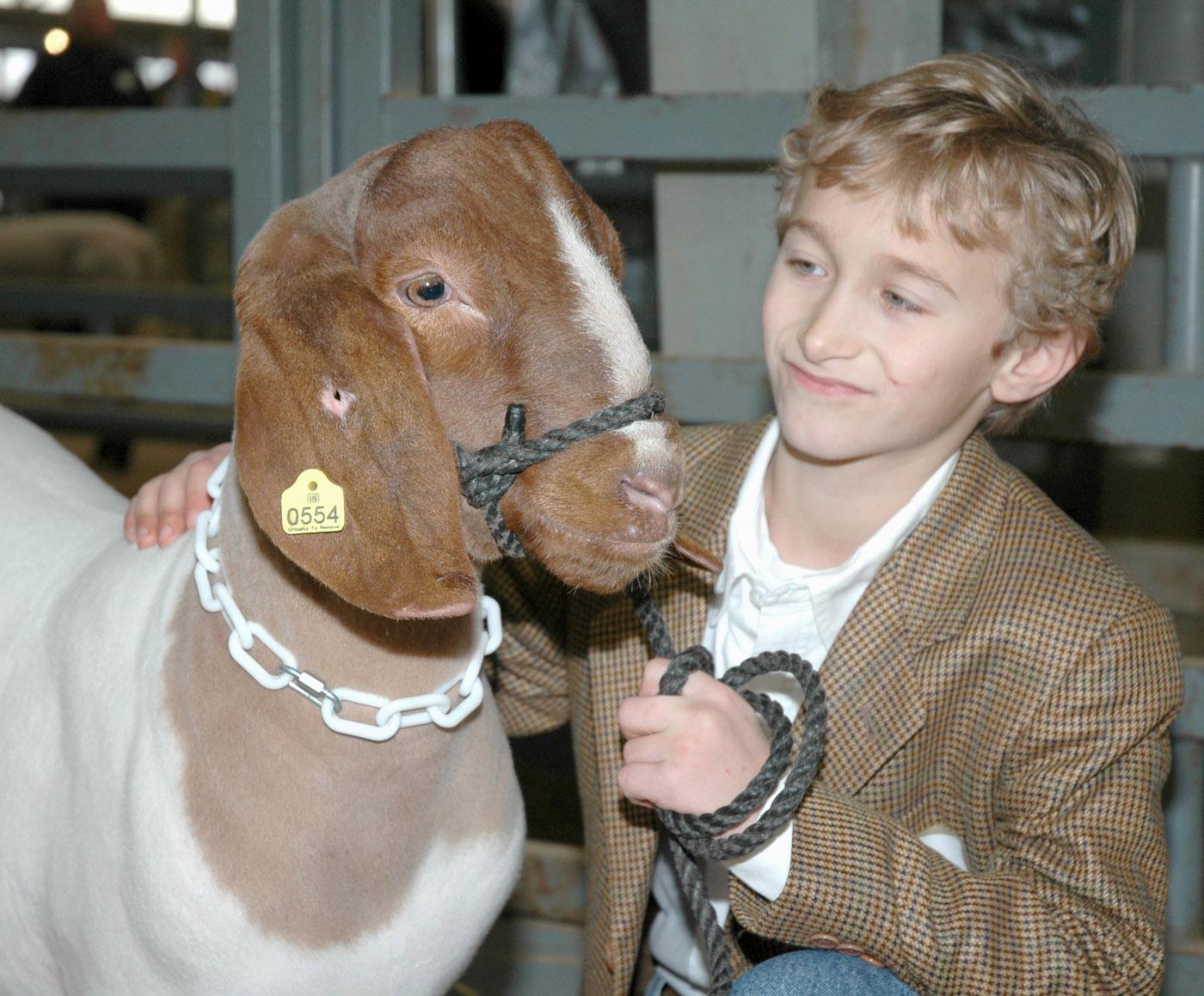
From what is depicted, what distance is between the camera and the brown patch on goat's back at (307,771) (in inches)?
55.2

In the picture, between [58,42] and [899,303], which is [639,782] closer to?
[899,303]

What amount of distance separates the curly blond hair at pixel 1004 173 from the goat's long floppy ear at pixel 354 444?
0.78 m

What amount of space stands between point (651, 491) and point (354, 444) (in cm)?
29

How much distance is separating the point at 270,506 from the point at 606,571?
33 cm

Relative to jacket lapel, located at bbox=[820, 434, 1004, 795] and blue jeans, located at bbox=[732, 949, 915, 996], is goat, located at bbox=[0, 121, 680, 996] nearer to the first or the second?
blue jeans, located at bbox=[732, 949, 915, 996]

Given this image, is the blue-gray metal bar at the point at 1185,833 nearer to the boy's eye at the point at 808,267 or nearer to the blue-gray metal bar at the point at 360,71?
the boy's eye at the point at 808,267

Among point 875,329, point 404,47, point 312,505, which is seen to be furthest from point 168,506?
point 404,47

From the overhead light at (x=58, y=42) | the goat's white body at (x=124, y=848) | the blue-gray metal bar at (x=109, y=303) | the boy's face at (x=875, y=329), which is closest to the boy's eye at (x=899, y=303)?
the boy's face at (x=875, y=329)

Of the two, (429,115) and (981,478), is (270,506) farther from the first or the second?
(429,115)

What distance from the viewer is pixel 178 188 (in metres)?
4.20

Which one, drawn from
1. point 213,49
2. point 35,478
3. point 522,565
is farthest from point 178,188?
point 213,49

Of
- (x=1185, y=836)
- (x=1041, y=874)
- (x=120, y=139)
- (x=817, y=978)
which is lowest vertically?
(x=1185, y=836)

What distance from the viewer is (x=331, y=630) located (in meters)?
1.39

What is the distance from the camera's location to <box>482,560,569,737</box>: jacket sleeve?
2031 mm
